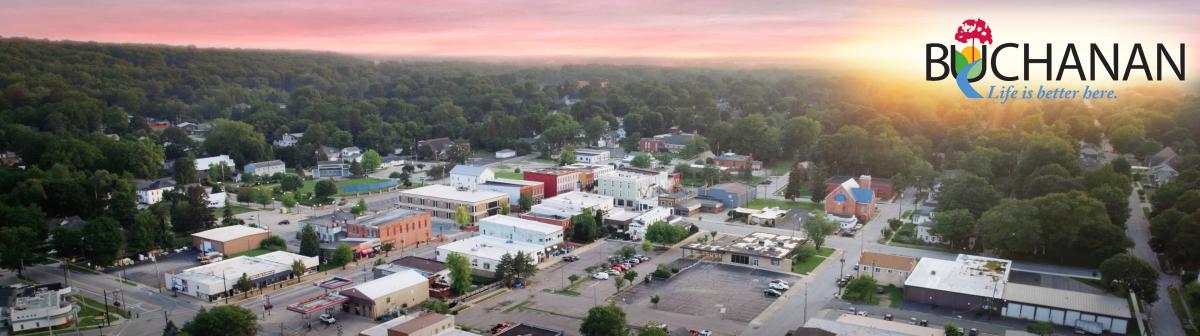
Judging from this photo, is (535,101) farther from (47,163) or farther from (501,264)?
(501,264)

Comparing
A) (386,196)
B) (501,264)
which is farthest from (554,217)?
(386,196)

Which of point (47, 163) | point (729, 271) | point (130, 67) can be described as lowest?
point (729, 271)

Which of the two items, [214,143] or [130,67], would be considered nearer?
[214,143]

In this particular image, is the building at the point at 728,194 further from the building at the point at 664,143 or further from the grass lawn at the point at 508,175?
the building at the point at 664,143

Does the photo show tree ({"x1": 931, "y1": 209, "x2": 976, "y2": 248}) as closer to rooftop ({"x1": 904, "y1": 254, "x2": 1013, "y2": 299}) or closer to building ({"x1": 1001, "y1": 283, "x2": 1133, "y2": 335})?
rooftop ({"x1": 904, "y1": 254, "x2": 1013, "y2": 299})

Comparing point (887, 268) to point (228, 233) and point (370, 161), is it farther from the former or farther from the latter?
point (370, 161)

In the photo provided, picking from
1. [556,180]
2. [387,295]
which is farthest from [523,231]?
[556,180]

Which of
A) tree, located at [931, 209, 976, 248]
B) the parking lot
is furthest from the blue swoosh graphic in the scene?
the parking lot
